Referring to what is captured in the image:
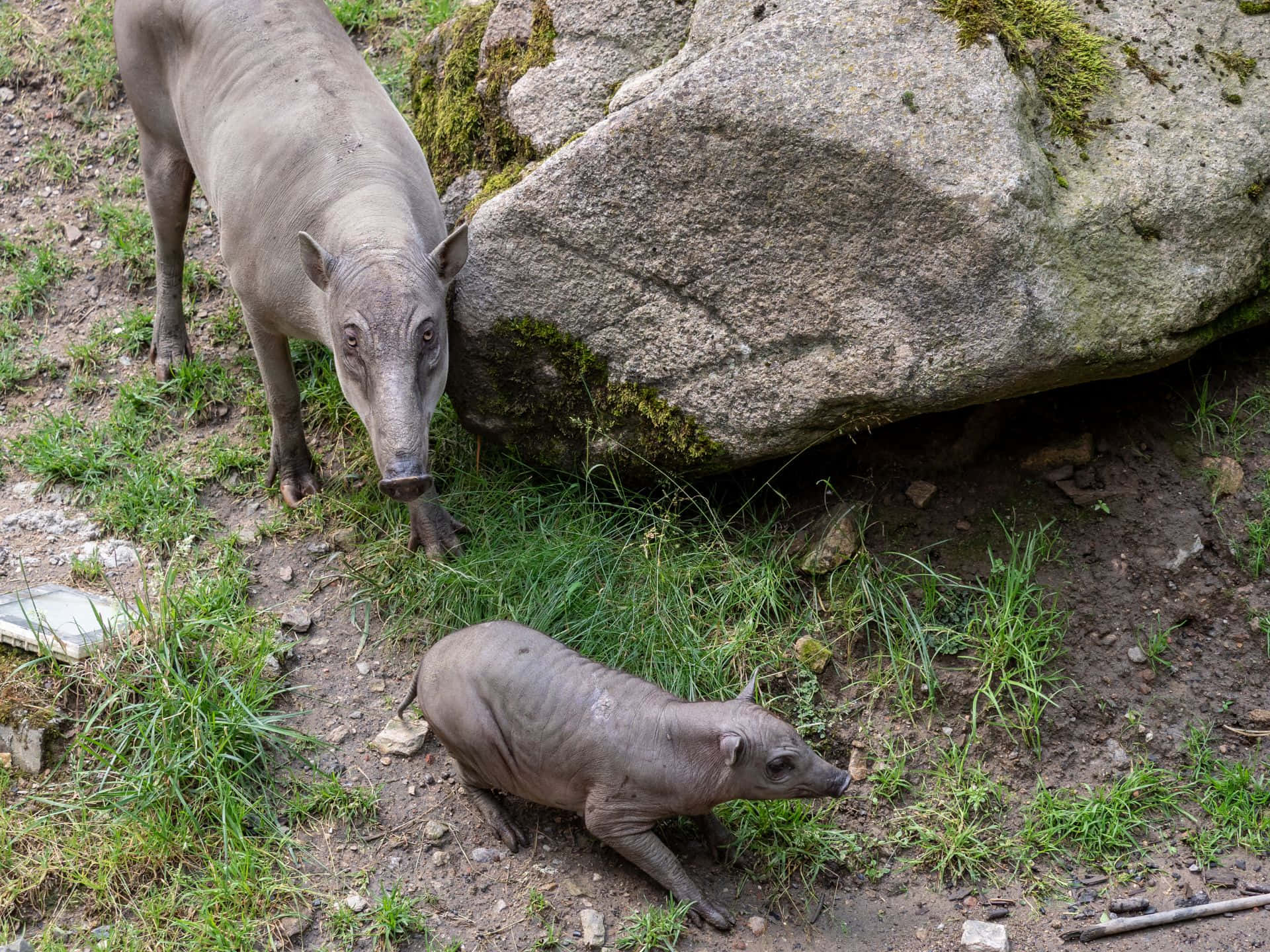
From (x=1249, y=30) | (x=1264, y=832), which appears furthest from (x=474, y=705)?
(x=1249, y=30)

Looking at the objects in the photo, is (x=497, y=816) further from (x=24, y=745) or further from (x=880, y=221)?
(x=880, y=221)

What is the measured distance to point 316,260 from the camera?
170 inches

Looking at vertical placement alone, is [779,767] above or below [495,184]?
below

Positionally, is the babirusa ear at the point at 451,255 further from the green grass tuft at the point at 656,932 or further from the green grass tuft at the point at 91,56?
the green grass tuft at the point at 91,56

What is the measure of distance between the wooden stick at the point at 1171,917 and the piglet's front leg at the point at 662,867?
3.71 feet

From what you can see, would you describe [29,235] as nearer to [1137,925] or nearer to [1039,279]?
[1039,279]

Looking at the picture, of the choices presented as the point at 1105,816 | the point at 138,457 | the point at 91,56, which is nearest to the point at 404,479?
the point at 138,457

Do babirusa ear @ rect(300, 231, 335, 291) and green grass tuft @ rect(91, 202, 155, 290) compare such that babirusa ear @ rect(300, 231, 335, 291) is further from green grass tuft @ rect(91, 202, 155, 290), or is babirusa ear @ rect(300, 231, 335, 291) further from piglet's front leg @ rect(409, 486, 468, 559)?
green grass tuft @ rect(91, 202, 155, 290)

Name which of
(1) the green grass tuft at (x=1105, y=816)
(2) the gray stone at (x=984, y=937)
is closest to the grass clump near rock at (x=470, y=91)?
(1) the green grass tuft at (x=1105, y=816)

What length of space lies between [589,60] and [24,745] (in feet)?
11.0

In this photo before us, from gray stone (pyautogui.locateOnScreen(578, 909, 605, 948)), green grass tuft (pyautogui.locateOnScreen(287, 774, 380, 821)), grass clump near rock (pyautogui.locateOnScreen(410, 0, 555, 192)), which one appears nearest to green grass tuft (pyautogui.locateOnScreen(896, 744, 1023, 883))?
gray stone (pyautogui.locateOnScreen(578, 909, 605, 948))

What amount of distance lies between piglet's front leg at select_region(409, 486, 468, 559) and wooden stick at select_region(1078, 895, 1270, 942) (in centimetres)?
269

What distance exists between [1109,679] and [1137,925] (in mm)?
926

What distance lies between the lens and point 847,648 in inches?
171
